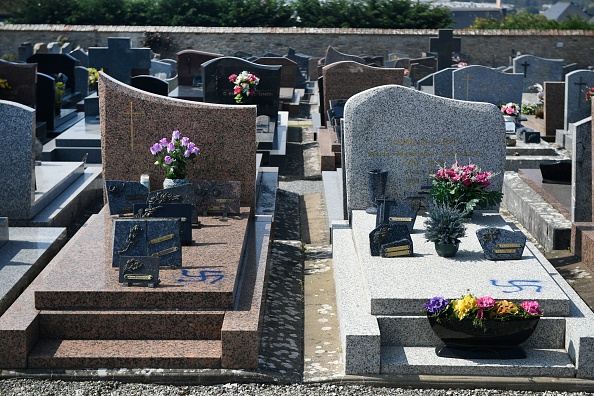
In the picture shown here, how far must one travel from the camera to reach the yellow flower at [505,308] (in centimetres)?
660

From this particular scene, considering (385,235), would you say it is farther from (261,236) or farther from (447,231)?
(261,236)

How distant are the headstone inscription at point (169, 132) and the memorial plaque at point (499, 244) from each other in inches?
109

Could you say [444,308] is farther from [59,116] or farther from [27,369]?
[59,116]

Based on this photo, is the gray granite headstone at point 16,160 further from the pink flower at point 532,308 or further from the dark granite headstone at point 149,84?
the dark granite headstone at point 149,84

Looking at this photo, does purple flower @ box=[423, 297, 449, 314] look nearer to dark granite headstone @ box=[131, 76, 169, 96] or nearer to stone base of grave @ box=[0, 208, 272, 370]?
stone base of grave @ box=[0, 208, 272, 370]

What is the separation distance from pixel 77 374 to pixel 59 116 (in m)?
10.2

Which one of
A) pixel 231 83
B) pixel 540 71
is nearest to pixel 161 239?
pixel 231 83

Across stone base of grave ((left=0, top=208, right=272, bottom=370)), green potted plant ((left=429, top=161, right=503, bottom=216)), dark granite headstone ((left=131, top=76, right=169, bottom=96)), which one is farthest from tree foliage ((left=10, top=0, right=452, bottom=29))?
stone base of grave ((left=0, top=208, right=272, bottom=370))

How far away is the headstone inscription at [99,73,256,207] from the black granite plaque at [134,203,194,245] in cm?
134

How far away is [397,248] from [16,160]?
4.13m

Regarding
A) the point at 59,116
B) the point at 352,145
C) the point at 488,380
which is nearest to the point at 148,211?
the point at 352,145

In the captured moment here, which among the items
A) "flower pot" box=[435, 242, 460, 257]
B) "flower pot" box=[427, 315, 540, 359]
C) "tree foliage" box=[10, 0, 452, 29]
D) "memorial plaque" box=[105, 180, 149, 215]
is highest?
"tree foliage" box=[10, 0, 452, 29]

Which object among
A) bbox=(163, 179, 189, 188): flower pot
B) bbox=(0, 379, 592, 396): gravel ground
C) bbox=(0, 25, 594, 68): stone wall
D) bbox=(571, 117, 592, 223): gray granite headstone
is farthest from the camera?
bbox=(0, 25, 594, 68): stone wall

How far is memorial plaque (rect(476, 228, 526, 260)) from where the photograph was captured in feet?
26.0
